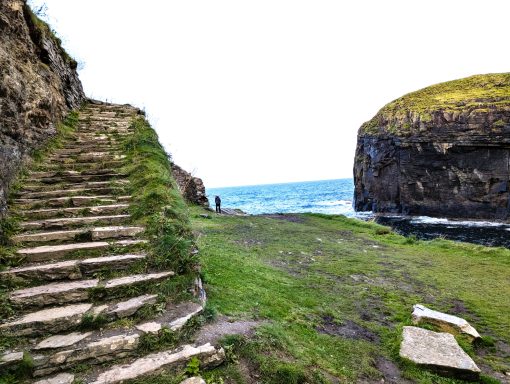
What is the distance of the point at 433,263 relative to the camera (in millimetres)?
10531

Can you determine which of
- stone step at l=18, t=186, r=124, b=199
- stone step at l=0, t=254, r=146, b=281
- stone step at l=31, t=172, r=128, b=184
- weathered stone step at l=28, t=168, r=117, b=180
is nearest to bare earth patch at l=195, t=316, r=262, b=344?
stone step at l=0, t=254, r=146, b=281

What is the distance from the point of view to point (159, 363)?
3.03 meters

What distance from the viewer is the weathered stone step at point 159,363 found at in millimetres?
2838

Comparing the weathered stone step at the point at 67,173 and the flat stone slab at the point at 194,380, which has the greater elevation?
the weathered stone step at the point at 67,173

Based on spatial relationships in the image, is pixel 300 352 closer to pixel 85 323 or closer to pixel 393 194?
pixel 85 323

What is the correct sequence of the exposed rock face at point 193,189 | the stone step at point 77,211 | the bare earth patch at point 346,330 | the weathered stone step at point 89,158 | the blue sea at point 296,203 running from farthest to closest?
the blue sea at point 296,203, the exposed rock face at point 193,189, the weathered stone step at point 89,158, the stone step at point 77,211, the bare earth patch at point 346,330

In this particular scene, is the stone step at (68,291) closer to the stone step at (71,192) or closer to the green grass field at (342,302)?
the green grass field at (342,302)

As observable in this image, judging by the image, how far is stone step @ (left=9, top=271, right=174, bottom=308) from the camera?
3584mm

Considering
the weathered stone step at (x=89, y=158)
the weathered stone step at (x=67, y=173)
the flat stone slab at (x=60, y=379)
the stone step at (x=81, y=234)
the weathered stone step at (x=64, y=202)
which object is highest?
the weathered stone step at (x=89, y=158)

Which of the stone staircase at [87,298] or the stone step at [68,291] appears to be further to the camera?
the stone step at [68,291]

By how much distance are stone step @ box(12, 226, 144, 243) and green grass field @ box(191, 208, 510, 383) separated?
1.70 meters

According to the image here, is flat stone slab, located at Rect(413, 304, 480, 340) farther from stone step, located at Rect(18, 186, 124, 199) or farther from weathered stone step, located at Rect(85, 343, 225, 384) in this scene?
stone step, located at Rect(18, 186, 124, 199)

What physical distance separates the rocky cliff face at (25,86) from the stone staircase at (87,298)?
103 cm

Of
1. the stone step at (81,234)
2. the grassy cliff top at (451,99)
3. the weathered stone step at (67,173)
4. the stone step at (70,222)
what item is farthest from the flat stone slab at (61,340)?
the grassy cliff top at (451,99)
